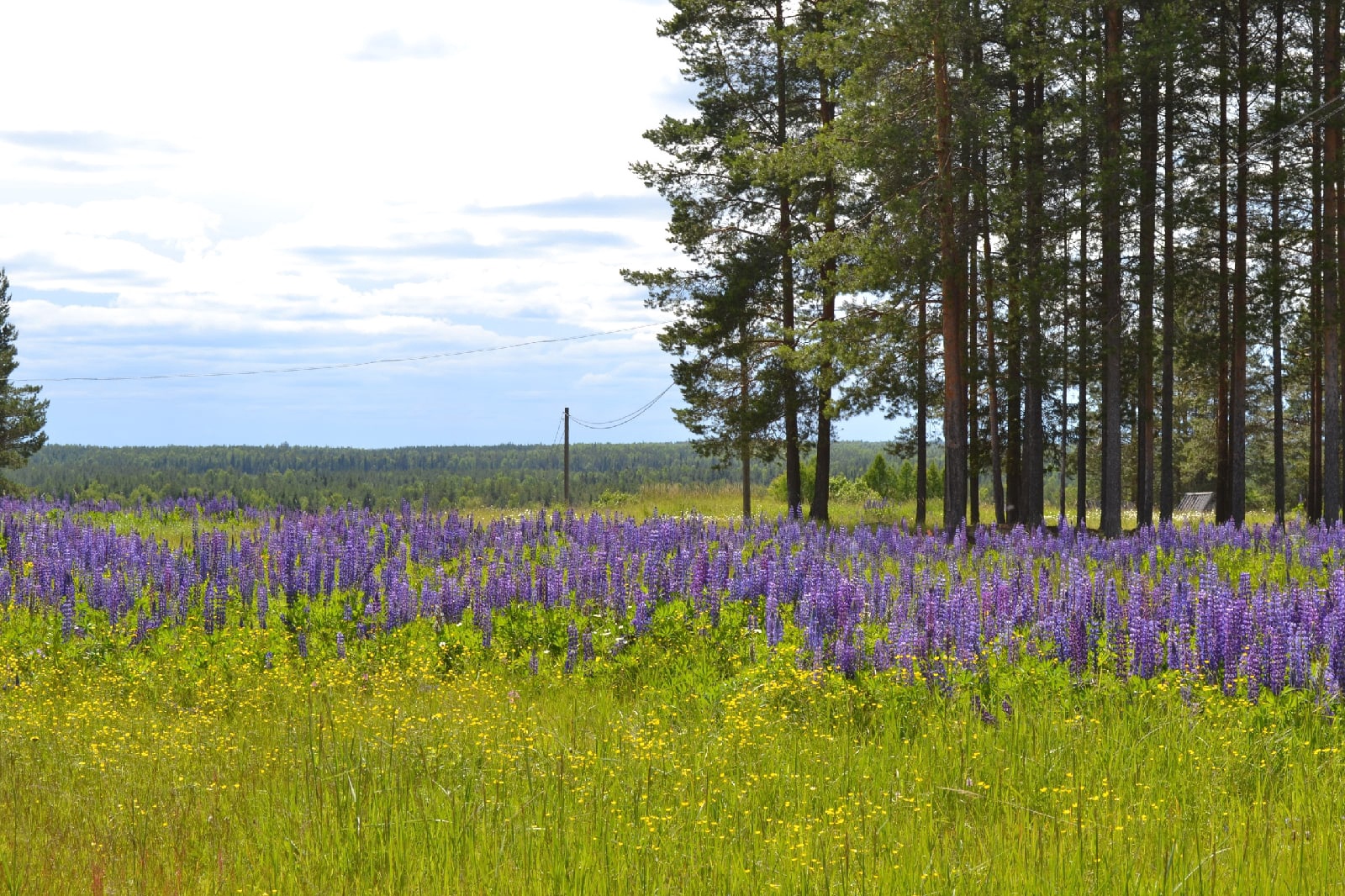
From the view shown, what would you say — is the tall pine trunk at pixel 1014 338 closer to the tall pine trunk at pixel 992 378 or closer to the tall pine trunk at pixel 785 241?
the tall pine trunk at pixel 992 378

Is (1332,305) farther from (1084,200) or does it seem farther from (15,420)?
(15,420)

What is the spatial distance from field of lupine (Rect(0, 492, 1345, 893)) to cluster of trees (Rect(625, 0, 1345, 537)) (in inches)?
430

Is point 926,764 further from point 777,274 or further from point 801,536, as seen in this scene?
point 777,274

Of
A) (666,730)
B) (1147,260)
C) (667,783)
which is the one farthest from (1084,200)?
(667,783)

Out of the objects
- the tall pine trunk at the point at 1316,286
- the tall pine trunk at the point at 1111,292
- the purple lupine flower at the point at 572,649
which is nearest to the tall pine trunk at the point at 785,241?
the tall pine trunk at the point at 1111,292

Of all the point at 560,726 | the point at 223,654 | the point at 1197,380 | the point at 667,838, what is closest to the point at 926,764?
the point at 667,838

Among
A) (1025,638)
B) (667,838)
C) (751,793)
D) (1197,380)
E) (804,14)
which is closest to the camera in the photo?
(667,838)

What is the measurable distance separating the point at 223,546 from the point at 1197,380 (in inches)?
1352

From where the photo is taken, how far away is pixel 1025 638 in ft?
29.9

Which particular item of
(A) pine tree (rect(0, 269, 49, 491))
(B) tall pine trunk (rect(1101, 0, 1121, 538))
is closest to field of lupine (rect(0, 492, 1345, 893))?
(B) tall pine trunk (rect(1101, 0, 1121, 538))

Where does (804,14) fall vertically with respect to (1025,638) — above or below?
above

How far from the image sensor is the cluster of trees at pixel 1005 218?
21.6 metres

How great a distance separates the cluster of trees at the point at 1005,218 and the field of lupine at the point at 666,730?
1093 cm

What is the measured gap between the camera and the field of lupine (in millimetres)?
5254
